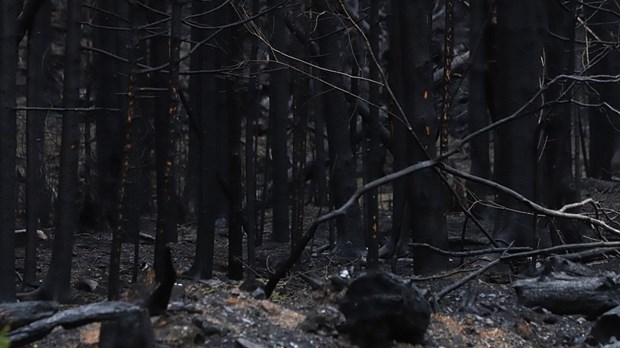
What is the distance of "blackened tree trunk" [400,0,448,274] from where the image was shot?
12.5 m

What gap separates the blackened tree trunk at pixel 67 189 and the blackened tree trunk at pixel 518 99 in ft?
18.0

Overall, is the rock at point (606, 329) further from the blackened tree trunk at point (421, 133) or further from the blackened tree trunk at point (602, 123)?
the blackened tree trunk at point (602, 123)

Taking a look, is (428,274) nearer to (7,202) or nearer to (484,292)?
(484,292)

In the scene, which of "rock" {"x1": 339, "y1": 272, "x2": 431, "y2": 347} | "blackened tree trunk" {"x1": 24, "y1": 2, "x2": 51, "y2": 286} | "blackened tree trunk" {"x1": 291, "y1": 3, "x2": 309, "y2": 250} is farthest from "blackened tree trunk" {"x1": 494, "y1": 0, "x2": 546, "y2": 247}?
"blackened tree trunk" {"x1": 24, "y1": 2, "x2": 51, "y2": 286}

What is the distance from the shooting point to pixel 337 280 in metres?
9.72

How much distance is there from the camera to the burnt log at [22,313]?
25.8 feet

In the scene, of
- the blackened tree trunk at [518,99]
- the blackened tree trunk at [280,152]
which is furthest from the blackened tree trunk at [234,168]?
the blackened tree trunk at [280,152]

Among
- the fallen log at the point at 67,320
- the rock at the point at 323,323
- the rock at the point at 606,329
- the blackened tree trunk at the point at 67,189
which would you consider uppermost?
the blackened tree trunk at the point at 67,189

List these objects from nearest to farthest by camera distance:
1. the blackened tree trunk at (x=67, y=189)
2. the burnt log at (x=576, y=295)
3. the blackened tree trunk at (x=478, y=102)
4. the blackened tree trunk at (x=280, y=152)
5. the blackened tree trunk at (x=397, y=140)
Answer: the burnt log at (x=576, y=295) < the blackened tree trunk at (x=67, y=189) < the blackened tree trunk at (x=397, y=140) < the blackened tree trunk at (x=478, y=102) < the blackened tree trunk at (x=280, y=152)

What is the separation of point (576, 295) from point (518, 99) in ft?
13.1

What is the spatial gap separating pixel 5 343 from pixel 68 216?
28.8 feet

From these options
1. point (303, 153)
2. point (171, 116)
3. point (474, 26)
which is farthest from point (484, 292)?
point (474, 26)

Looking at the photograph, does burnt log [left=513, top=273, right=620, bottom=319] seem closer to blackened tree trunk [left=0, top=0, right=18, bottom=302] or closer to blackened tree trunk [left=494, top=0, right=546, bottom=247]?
blackened tree trunk [left=494, top=0, right=546, bottom=247]

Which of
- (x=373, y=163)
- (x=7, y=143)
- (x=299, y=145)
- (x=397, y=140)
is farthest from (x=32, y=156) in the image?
(x=397, y=140)
